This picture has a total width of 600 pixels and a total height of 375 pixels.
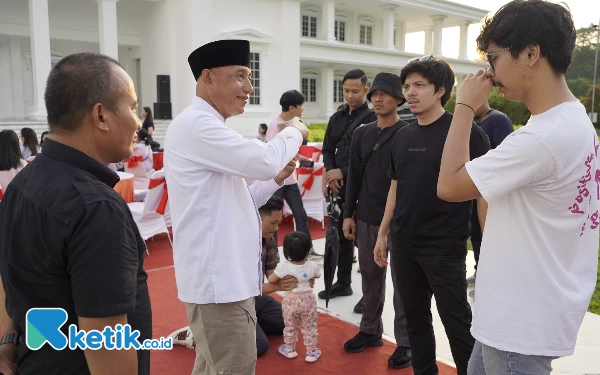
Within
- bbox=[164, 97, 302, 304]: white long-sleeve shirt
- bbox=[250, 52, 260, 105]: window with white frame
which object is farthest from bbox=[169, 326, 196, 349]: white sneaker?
bbox=[250, 52, 260, 105]: window with white frame

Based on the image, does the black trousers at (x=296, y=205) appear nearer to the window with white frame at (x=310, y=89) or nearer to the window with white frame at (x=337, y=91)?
the window with white frame at (x=310, y=89)

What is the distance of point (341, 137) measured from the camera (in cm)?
489

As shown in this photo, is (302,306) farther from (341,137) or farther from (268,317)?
(341,137)

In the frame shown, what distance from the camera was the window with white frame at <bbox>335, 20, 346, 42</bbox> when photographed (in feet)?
95.7

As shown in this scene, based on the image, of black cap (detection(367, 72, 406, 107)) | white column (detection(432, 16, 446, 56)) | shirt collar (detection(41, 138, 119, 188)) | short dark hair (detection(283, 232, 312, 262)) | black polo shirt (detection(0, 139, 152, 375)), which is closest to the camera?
black polo shirt (detection(0, 139, 152, 375))

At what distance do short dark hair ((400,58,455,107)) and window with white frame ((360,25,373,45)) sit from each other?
2910 centimetres

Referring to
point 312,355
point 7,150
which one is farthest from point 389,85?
point 7,150

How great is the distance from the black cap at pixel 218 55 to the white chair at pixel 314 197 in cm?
579

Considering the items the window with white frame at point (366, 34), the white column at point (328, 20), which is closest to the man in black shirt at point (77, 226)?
the white column at point (328, 20)

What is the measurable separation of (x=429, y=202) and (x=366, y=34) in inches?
1171

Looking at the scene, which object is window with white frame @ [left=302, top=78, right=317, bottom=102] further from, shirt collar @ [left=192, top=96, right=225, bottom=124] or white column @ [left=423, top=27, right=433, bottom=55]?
shirt collar @ [left=192, top=96, right=225, bottom=124]

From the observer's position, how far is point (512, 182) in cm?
152

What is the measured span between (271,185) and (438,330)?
7.41ft

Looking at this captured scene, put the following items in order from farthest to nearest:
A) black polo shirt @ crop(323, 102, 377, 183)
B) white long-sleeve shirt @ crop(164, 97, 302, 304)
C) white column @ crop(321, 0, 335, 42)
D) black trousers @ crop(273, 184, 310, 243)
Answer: white column @ crop(321, 0, 335, 42) → black trousers @ crop(273, 184, 310, 243) → black polo shirt @ crop(323, 102, 377, 183) → white long-sleeve shirt @ crop(164, 97, 302, 304)
